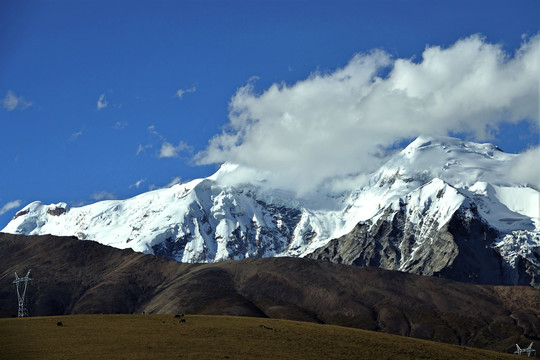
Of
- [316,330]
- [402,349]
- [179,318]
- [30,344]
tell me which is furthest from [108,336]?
[402,349]

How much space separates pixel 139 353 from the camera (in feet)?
333

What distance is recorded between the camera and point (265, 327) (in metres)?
123

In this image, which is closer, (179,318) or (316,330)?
(316,330)

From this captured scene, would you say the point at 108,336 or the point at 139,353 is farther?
the point at 108,336

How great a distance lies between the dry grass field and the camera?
4018 inches

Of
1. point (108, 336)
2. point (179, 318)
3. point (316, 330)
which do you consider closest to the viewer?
point (108, 336)

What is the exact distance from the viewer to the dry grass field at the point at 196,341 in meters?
102

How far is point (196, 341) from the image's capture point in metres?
110

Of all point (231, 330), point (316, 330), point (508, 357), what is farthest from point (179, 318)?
point (508, 357)

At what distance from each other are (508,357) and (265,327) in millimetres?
37821

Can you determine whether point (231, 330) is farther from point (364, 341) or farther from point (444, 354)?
point (444, 354)

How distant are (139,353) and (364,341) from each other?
112 ft

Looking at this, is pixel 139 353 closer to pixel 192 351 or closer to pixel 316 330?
pixel 192 351

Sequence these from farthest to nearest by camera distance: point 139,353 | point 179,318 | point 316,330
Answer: point 179,318
point 316,330
point 139,353
